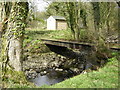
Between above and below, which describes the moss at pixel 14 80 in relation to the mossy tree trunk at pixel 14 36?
below

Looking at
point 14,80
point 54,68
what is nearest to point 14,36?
point 14,80

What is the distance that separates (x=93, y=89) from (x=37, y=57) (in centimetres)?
1186

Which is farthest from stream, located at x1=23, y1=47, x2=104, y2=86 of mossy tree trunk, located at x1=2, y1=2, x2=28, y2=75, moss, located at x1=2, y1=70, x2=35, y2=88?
mossy tree trunk, located at x1=2, y1=2, x2=28, y2=75

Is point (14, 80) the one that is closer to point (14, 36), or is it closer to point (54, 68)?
point (14, 36)

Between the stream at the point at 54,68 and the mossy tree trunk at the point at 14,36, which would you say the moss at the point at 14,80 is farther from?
the stream at the point at 54,68

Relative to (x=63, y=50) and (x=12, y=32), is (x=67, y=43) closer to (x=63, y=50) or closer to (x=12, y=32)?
(x=63, y=50)

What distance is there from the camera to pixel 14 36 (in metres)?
4.32

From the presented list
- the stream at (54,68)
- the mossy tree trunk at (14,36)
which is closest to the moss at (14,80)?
the mossy tree trunk at (14,36)

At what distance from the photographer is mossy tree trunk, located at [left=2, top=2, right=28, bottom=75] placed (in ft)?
13.7

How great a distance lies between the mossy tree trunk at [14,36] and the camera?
164 inches

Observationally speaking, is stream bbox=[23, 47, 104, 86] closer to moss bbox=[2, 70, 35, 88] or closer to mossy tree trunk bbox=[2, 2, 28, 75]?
moss bbox=[2, 70, 35, 88]

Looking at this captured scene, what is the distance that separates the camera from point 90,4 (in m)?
15.4

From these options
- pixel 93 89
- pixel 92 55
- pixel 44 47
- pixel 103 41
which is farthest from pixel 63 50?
pixel 93 89

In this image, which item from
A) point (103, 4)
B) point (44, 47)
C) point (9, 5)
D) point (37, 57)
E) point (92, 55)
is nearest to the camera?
point (9, 5)
